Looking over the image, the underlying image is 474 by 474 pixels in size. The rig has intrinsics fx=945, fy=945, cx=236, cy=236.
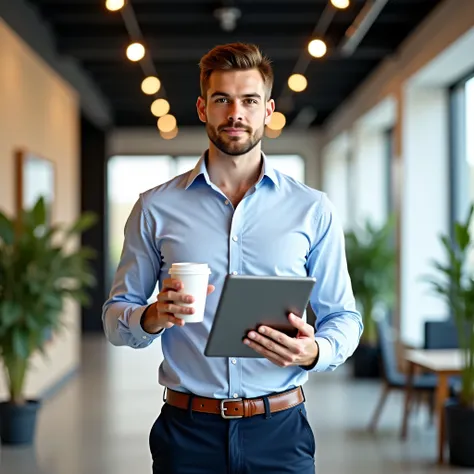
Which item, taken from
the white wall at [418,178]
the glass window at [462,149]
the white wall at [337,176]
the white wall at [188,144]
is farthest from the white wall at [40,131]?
the white wall at [337,176]

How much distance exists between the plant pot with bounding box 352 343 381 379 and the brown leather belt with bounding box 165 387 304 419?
916 centimetres

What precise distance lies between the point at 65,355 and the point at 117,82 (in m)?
4.62

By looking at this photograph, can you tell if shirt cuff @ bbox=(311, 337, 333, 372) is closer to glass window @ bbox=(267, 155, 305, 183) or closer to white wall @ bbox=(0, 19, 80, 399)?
white wall @ bbox=(0, 19, 80, 399)

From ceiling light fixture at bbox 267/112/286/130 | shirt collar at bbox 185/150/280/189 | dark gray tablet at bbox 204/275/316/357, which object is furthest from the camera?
Result: ceiling light fixture at bbox 267/112/286/130

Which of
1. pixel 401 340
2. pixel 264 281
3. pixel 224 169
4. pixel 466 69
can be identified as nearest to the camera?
pixel 264 281

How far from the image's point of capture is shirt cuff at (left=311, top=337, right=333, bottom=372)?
7.42 ft

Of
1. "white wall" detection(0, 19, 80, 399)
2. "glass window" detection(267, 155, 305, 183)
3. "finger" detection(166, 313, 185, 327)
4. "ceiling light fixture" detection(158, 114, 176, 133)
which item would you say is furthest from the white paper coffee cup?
"glass window" detection(267, 155, 305, 183)

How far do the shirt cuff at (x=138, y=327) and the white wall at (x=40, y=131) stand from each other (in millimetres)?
5171

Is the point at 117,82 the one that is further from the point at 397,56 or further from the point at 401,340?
the point at 401,340

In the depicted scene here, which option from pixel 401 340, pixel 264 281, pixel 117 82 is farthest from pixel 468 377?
pixel 117 82

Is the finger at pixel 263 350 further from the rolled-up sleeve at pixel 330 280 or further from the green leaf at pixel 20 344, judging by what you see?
the green leaf at pixel 20 344

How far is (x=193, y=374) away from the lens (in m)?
2.41

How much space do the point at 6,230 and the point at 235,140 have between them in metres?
4.97

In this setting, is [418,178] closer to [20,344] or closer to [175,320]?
[20,344]
